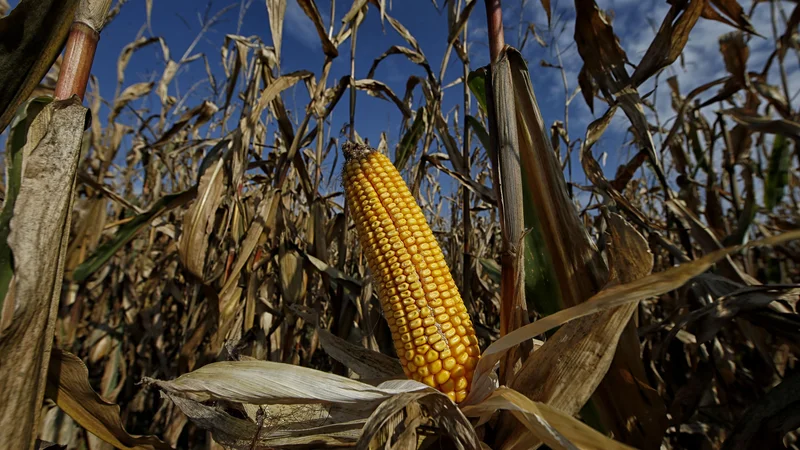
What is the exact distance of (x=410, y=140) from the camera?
3221mm

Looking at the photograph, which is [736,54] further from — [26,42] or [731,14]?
[26,42]

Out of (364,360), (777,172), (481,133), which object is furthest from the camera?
(777,172)

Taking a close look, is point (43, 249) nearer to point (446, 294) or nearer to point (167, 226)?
point (446, 294)

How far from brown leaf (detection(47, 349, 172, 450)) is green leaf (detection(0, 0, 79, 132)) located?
0.71m

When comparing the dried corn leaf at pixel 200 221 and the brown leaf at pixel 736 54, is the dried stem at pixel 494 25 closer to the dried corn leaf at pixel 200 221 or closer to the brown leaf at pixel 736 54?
the dried corn leaf at pixel 200 221

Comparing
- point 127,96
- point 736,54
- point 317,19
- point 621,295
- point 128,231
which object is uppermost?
point 127,96

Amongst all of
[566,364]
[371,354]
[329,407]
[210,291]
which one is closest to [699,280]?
[566,364]

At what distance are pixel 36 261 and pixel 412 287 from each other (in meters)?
1.08

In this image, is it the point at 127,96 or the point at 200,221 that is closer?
the point at 200,221

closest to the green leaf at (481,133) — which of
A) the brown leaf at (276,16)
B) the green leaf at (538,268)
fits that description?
the green leaf at (538,268)

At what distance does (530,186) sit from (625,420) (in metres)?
0.88

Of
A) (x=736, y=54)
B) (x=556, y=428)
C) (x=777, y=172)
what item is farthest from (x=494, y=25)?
(x=777, y=172)

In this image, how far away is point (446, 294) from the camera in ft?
4.97

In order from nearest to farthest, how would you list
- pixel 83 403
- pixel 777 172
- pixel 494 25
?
pixel 83 403 → pixel 494 25 → pixel 777 172
